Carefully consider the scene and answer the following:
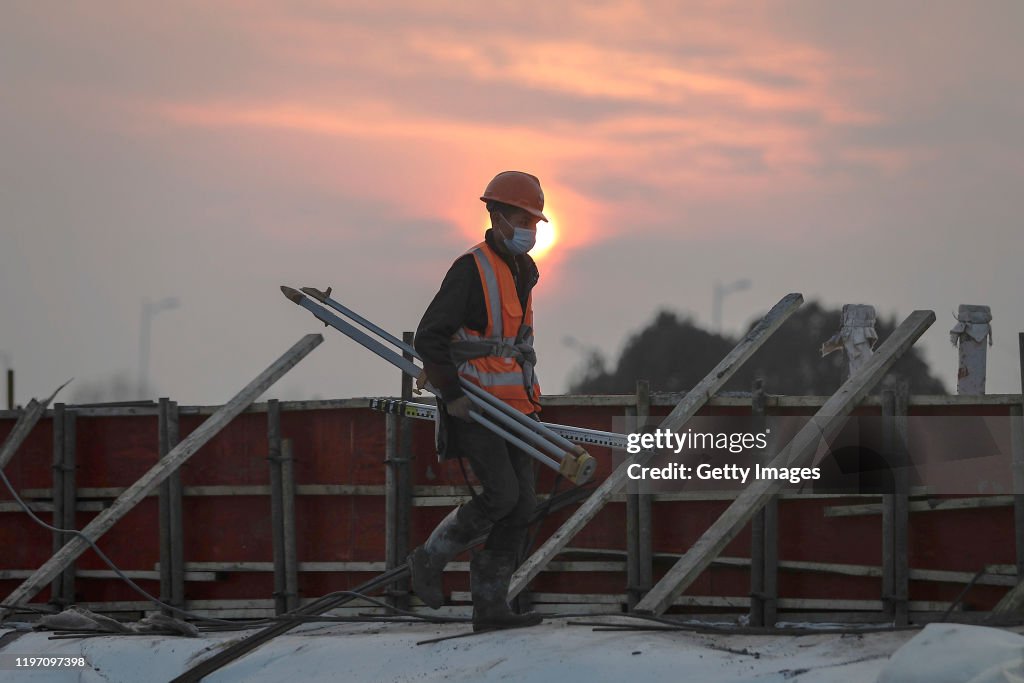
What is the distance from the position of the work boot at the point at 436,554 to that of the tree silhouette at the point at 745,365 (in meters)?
54.9

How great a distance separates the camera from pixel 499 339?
8141 mm

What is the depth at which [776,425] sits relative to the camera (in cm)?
1227

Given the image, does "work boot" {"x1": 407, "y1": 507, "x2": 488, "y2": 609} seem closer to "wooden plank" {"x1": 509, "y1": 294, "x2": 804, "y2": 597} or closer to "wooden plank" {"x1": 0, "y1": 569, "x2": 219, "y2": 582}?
"wooden plank" {"x1": 509, "y1": 294, "x2": 804, "y2": 597}

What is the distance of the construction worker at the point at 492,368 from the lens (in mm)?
7930

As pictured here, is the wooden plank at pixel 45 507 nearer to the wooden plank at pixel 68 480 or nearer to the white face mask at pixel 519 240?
the wooden plank at pixel 68 480

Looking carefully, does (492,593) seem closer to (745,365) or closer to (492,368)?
(492,368)

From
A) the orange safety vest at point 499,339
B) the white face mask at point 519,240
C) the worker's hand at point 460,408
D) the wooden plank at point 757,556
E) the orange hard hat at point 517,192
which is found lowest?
the wooden plank at point 757,556

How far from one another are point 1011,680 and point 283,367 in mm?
9185

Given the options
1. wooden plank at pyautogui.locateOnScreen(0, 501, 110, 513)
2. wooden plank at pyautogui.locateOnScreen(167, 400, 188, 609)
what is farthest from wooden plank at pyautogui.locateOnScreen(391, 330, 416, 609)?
wooden plank at pyautogui.locateOnScreen(0, 501, 110, 513)

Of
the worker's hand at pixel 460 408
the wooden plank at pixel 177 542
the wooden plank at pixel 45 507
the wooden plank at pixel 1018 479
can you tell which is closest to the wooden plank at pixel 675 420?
the wooden plank at pixel 1018 479

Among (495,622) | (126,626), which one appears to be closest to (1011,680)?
(495,622)

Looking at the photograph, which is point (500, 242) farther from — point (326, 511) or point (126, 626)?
point (326, 511)

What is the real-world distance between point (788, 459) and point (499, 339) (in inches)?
169

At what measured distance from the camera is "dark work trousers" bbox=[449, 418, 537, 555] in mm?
8078
